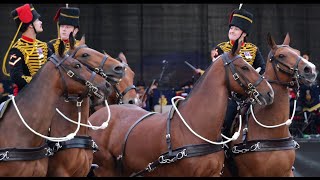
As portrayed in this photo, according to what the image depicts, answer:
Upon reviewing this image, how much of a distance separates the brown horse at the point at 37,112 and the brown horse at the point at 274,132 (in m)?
1.97

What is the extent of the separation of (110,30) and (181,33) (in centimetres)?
143

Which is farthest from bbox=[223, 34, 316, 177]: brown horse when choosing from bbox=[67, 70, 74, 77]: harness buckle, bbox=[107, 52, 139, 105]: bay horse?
bbox=[67, 70, 74, 77]: harness buckle

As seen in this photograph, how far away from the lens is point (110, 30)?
1497 cm

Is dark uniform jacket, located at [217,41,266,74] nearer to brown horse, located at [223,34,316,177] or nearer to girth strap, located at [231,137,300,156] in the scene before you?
brown horse, located at [223,34,316,177]

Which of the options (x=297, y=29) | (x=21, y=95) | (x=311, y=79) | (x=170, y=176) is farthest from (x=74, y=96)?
(x=297, y=29)

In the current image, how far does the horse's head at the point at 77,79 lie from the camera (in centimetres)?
635

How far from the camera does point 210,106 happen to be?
704 centimetres

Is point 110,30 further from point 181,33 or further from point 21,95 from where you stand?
point 21,95

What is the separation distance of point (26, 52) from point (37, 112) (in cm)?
102

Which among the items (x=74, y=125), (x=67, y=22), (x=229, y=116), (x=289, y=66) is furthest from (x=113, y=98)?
(x=289, y=66)

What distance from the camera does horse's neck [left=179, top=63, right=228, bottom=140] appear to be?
704 cm

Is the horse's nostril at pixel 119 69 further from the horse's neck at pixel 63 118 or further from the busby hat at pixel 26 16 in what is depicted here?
the busby hat at pixel 26 16

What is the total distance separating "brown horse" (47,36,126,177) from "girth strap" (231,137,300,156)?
5.49ft

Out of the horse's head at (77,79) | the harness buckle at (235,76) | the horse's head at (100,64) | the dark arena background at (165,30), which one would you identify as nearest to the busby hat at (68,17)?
the horse's head at (100,64)
